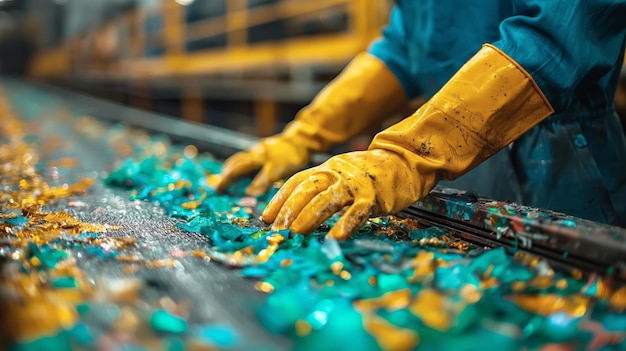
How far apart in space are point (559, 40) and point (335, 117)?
798mm

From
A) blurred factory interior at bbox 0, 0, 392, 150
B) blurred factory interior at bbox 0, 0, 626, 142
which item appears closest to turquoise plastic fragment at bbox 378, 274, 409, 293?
blurred factory interior at bbox 0, 0, 626, 142

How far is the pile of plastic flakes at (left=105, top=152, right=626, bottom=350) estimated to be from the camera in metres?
0.67

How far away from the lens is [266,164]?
1.71 meters

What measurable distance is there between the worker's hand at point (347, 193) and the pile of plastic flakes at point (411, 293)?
4cm

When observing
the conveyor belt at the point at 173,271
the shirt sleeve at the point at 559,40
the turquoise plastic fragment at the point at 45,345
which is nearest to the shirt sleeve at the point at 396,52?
the shirt sleeve at the point at 559,40

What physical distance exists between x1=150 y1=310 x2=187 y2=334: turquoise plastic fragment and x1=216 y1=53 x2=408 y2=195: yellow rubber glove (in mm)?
1040

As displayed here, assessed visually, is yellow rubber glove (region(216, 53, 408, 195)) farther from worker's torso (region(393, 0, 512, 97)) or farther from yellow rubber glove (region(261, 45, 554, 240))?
yellow rubber glove (region(261, 45, 554, 240))

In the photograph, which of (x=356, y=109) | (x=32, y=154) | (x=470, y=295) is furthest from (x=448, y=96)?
(x=32, y=154)

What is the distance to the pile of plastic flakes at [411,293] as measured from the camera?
0.67m

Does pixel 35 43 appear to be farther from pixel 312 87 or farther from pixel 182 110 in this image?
pixel 312 87

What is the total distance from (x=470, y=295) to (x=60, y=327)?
0.57 metres

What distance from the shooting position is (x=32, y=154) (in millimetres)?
2375

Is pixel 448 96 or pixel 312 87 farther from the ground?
pixel 448 96

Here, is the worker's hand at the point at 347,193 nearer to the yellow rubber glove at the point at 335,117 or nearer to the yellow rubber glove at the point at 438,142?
the yellow rubber glove at the point at 438,142
